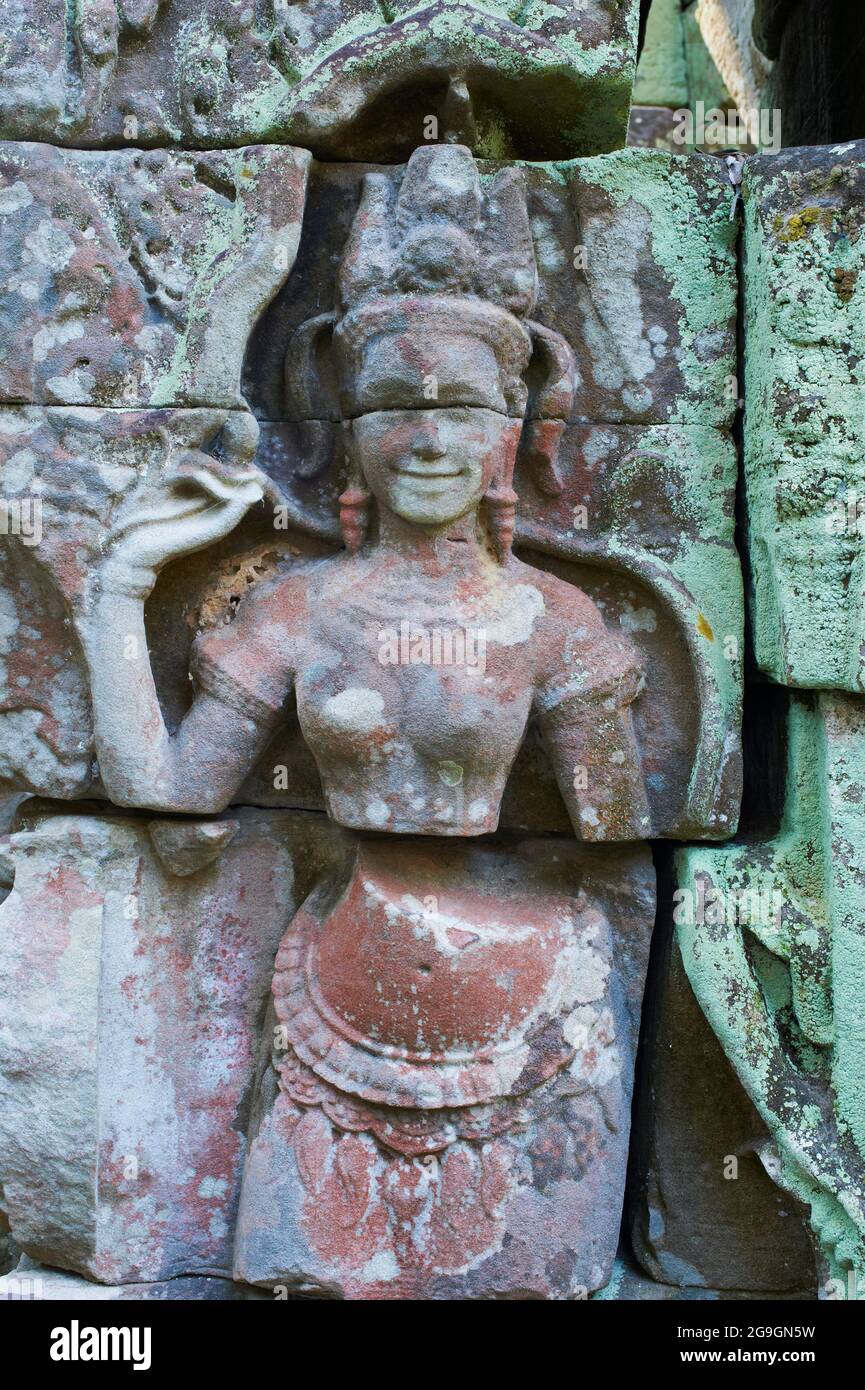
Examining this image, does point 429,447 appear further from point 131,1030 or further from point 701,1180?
point 701,1180

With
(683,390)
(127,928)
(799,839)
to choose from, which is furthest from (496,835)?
(683,390)

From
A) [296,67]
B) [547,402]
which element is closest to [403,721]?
[547,402]

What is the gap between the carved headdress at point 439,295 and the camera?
2848 millimetres

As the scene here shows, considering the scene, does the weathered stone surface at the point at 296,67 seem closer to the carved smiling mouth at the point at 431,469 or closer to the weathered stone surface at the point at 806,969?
the carved smiling mouth at the point at 431,469

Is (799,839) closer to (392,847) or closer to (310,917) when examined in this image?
(392,847)

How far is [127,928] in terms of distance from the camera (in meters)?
3.12

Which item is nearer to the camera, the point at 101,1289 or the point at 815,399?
the point at 815,399

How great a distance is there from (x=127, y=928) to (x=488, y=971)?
0.89 metres

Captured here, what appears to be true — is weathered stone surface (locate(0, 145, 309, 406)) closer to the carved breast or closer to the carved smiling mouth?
the carved smiling mouth

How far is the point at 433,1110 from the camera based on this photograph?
295 centimetres

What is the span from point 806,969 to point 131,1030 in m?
1.63

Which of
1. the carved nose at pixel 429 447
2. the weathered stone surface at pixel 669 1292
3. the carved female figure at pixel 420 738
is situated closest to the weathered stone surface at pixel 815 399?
the carved female figure at pixel 420 738

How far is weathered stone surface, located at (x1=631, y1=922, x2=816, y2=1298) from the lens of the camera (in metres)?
3.18

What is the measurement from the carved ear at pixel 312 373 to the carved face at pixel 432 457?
0.19m
